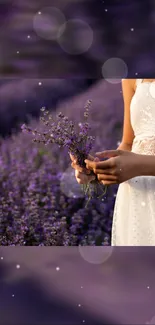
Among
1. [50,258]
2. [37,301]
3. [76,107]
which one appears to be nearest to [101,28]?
[50,258]

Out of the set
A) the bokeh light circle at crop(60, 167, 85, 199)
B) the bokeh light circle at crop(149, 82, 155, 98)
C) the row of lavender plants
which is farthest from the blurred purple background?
the bokeh light circle at crop(60, 167, 85, 199)

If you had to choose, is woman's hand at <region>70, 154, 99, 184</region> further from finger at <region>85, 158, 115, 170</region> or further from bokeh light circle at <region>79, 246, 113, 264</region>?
bokeh light circle at <region>79, 246, 113, 264</region>

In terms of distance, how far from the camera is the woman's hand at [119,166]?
1476mm

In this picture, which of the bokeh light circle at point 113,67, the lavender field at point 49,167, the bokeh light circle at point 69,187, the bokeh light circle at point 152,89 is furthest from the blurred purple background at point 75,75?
the bokeh light circle at point 69,187

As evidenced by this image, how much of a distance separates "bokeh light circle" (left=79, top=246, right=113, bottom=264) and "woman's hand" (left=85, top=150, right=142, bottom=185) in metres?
0.25

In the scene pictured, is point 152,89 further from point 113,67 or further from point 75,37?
point 75,37

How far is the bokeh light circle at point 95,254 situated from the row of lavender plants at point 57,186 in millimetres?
933

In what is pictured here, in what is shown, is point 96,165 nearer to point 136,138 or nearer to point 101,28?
point 136,138

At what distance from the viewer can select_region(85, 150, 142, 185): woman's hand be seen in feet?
4.84

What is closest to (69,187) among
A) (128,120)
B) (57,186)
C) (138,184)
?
(57,186)

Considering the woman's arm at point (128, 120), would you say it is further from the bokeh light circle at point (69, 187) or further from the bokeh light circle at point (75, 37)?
the bokeh light circle at point (69, 187)

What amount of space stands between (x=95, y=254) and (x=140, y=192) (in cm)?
27

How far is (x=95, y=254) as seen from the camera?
1552mm

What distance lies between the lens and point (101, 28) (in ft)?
4.95
